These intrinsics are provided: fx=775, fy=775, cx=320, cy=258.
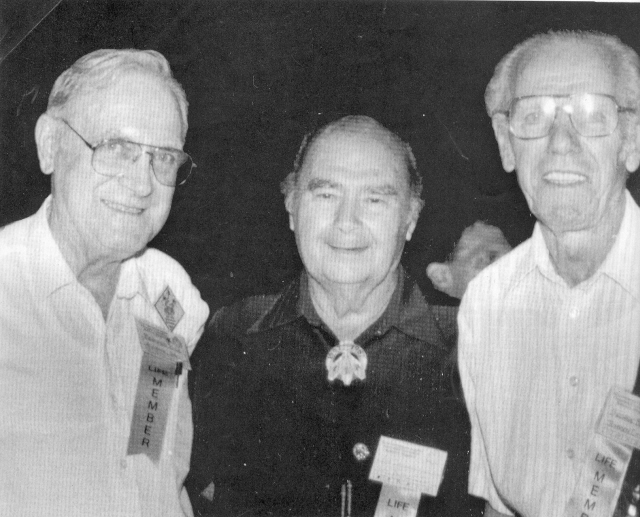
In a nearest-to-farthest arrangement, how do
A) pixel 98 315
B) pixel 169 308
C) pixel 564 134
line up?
1. pixel 564 134
2. pixel 98 315
3. pixel 169 308

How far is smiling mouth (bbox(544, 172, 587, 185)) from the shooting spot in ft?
6.62

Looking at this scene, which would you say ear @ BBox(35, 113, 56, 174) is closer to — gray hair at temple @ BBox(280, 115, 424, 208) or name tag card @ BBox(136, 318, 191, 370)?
name tag card @ BBox(136, 318, 191, 370)

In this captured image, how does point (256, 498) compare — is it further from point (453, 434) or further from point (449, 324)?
point (449, 324)

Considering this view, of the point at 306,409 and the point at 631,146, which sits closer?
the point at 631,146

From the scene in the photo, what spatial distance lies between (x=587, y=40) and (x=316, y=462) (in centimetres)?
135

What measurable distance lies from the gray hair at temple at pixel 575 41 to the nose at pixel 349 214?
0.45 m

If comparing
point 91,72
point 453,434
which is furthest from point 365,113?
point 453,434

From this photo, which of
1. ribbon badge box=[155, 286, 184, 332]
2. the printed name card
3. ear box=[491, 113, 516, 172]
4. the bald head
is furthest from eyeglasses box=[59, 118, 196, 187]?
the printed name card

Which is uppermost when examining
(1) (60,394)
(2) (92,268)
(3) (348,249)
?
(3) (348,249)

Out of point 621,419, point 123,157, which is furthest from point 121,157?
point 621,419

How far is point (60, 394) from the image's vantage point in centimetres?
207

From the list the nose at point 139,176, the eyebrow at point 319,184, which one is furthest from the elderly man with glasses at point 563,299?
the nose at point 139,176

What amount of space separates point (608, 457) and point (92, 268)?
1472 millimetres

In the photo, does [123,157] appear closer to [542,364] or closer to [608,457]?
[542,364]
